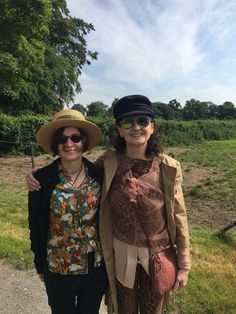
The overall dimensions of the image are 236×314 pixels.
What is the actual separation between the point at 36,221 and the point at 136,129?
906 millimetres

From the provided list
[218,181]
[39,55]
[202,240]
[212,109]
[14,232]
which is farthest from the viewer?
[212,109]

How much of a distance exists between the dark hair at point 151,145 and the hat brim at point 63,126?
15 cm

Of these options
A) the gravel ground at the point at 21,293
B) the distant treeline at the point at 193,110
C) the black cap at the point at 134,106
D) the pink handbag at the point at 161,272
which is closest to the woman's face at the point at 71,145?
the black cap at the point at 134,106

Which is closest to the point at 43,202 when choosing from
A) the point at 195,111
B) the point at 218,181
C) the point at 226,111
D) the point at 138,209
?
the point at 138,209

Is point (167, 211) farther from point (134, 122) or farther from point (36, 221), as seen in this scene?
point (36, 221)

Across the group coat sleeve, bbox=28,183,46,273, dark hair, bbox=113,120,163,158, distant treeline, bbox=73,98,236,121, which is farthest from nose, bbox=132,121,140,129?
distant treeline, bbox=73,98,236,121

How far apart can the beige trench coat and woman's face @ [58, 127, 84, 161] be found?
21 cm

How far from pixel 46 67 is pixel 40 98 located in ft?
8.22

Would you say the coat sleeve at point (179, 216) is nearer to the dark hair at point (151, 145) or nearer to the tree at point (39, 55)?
the dark hair at point (151, 145)

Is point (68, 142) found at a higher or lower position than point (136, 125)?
lower

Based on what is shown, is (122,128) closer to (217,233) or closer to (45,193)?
(45,193)

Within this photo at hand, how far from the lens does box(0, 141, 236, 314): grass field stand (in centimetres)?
393

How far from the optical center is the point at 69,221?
2459mm

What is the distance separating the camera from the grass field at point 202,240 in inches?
155
